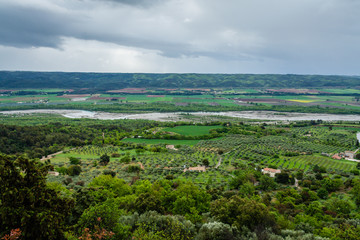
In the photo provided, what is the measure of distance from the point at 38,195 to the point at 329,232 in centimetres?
2606

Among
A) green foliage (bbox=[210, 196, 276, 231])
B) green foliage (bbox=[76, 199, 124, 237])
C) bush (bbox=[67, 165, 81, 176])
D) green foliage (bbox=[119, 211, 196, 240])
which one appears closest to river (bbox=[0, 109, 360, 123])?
bush (bbox=[67, 165, 81, 176])

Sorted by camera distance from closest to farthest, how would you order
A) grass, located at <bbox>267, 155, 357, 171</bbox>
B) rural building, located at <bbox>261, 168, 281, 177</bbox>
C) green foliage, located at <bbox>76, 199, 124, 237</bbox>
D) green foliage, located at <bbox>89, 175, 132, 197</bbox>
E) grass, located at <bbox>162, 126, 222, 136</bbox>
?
green foliage, located at <bbox>76, 199, 124, 237</bbox>
green foliage, located at <bbox>89, 175, 132, 197</bbox>
rural building, located at <bbox>261, 168, 281, 177</bbox>
grass, located at <bbox>267, 155, 357, 171</bbox>
grass, located at <bbox>162, 126, 222, 136</bbox>

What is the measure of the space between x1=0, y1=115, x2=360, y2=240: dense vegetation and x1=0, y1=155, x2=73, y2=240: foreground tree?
6 centimetres

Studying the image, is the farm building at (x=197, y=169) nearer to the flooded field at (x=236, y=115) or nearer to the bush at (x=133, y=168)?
the bush at (x=133, y=168)

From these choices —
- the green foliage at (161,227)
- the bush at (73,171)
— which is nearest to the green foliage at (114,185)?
the green foliage at (161,227)

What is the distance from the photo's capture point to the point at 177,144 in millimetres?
89438

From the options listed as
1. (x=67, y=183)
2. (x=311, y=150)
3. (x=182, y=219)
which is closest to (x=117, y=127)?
(x=67, y=183)

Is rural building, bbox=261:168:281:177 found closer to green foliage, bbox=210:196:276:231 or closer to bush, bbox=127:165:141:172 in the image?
bush, bbox=127:165:141:172

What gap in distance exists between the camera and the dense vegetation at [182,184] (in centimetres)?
1695

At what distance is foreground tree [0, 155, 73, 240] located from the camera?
1516cm

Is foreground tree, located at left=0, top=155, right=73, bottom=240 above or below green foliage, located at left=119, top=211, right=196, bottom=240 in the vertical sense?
above

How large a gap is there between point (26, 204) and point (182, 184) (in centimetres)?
2685

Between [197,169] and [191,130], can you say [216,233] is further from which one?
[191,130]

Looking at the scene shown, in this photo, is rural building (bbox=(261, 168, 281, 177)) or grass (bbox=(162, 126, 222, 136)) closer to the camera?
rural building (bbox=(261, 168, 281, 177))
